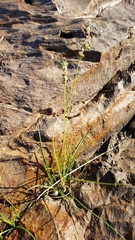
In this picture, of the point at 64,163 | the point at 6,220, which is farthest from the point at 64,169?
the point at 6,220

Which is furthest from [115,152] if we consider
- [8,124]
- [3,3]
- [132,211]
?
[3,3]

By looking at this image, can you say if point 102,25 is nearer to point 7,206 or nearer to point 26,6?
point 26,6

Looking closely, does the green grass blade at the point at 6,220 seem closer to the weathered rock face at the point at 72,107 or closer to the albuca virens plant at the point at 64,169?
the weathered rock face at the point at 72,107

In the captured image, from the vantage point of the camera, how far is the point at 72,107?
3154 mm

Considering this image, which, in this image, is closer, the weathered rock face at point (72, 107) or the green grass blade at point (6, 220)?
the green grass blade at point (6, 220)

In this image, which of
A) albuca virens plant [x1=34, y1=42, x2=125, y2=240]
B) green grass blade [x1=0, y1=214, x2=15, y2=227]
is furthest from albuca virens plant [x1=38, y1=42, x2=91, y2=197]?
green grass blade [x1=0, y1=214, x2=15, y2=227]

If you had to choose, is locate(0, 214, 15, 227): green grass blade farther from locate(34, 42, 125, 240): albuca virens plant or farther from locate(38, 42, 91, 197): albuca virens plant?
locate(38, 42, 91, 197): albuca virens plant

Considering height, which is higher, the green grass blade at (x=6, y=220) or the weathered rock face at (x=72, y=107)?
the weathered rock face at (x=72, y=107)

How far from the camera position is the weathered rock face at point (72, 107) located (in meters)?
2.77

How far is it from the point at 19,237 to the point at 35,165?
0.60m

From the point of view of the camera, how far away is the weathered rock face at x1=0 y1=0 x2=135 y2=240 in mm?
2768

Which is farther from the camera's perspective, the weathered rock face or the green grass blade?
the weathered rock face

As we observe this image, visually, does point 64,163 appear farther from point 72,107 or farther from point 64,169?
point 72,107

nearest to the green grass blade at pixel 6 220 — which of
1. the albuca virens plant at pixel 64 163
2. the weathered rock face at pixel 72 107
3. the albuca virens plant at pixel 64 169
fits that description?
the weathered rock face at pixel 72 107
